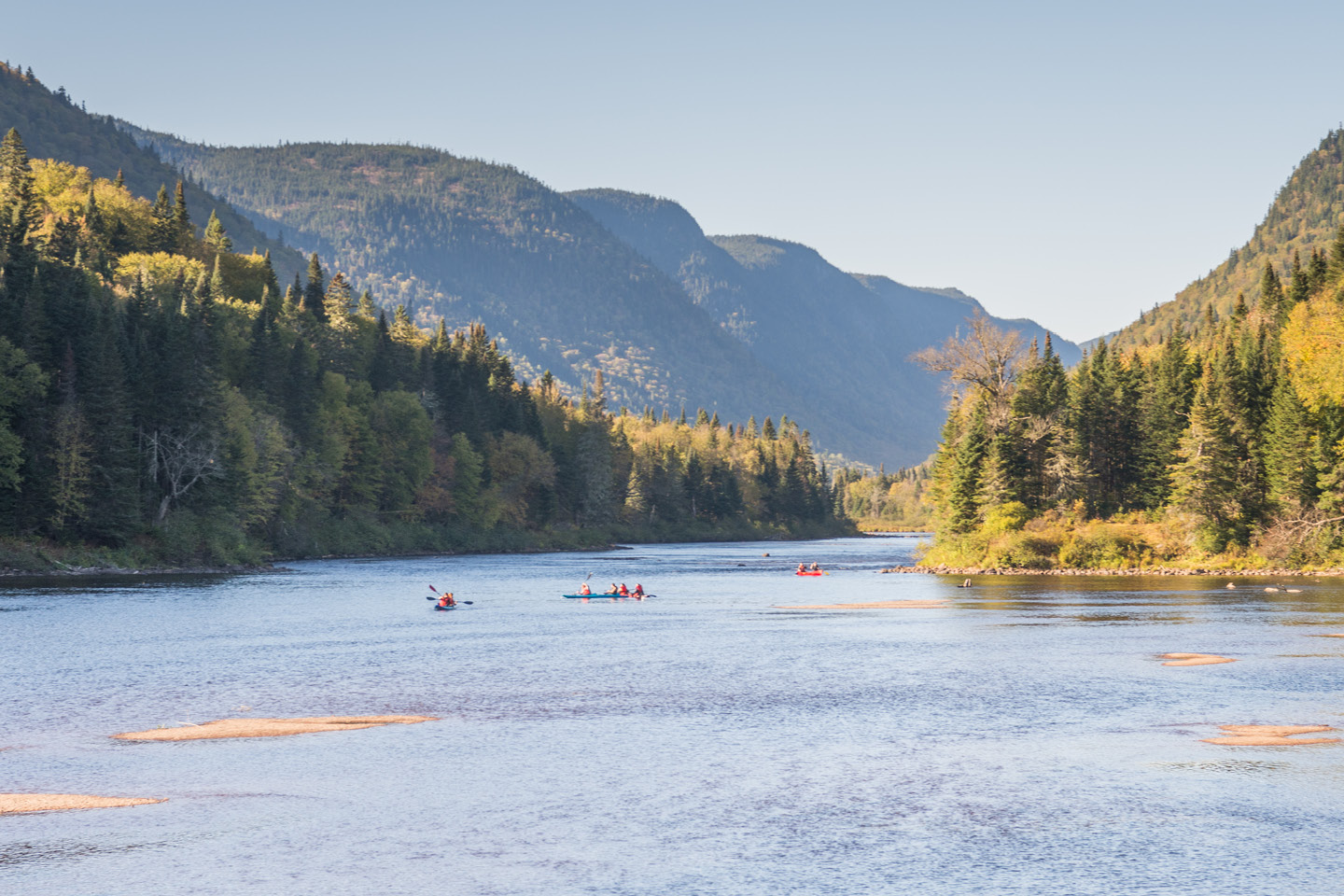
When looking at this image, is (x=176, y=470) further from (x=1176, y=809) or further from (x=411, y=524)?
(x=1176, y=809)

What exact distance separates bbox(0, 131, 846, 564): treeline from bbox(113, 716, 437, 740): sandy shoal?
56.5 metres

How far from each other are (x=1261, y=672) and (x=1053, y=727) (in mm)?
13060

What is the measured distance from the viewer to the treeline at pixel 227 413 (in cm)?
8512

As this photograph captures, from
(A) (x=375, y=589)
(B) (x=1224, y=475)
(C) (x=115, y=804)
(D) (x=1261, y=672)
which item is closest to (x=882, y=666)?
(D) (x=1261, y=672)

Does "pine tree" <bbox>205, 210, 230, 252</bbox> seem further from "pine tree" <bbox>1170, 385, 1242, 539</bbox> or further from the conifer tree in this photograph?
"pine tree" <bbox>1170, 385, 1242, 539</bbox>

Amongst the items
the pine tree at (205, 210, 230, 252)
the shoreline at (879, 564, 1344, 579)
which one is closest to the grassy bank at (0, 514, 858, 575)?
the pine tree at (205, 210, 230, 252)

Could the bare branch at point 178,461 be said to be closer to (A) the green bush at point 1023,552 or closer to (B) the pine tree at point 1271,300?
(A) the green bush at point 1023,552

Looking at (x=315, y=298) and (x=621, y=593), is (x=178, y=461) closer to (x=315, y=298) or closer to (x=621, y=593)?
(x=621, y=593)

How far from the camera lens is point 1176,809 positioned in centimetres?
2248

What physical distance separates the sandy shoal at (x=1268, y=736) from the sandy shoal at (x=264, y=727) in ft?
67.3

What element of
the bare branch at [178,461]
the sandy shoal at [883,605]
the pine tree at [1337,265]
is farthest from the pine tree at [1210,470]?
the bare branch at [178,461]

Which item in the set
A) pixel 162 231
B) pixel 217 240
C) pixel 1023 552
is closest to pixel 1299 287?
pixel 1023 552

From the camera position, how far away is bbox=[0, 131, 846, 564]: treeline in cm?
8512

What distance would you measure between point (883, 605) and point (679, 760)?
47.8 meters
